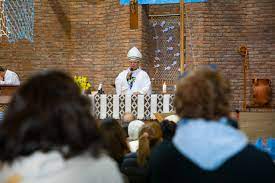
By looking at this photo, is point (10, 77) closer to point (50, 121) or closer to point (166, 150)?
point (166, 150)

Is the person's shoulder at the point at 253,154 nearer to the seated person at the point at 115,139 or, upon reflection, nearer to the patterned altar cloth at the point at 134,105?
the seated person at the point at 115,139

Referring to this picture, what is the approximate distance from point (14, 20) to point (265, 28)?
506cm

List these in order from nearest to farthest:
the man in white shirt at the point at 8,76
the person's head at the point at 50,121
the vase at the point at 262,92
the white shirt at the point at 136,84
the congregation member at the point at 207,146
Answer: the person's head at the point at 50,121 → the congregation member at the point at 207,146 → the white shirt at the point at 136,84 → the vase at the point at 262,92 → the man in white shirt at the point at 8,76

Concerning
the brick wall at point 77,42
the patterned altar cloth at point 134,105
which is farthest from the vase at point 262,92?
the patterned altar cloth at point 134,105

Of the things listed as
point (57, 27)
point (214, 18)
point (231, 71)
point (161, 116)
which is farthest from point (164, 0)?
point (161, 116)

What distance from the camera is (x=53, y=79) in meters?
1.75

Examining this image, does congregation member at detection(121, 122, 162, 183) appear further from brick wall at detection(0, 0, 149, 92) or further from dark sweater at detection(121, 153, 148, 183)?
brick wall at detection(0, 0, 149, 92)

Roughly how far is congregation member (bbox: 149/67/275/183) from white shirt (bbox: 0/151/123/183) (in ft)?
1.43

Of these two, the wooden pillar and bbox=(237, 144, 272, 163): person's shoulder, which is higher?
the wooden pillar

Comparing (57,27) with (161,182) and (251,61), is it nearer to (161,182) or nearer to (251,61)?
(251,61)

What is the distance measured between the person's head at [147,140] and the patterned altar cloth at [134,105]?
4.97 m

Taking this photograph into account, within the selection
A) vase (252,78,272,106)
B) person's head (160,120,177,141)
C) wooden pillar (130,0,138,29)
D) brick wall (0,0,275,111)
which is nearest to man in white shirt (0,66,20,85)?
brick wall (0,0,275,111)

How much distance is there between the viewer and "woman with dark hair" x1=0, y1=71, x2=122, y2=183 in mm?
1688

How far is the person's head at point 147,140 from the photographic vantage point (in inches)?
129
